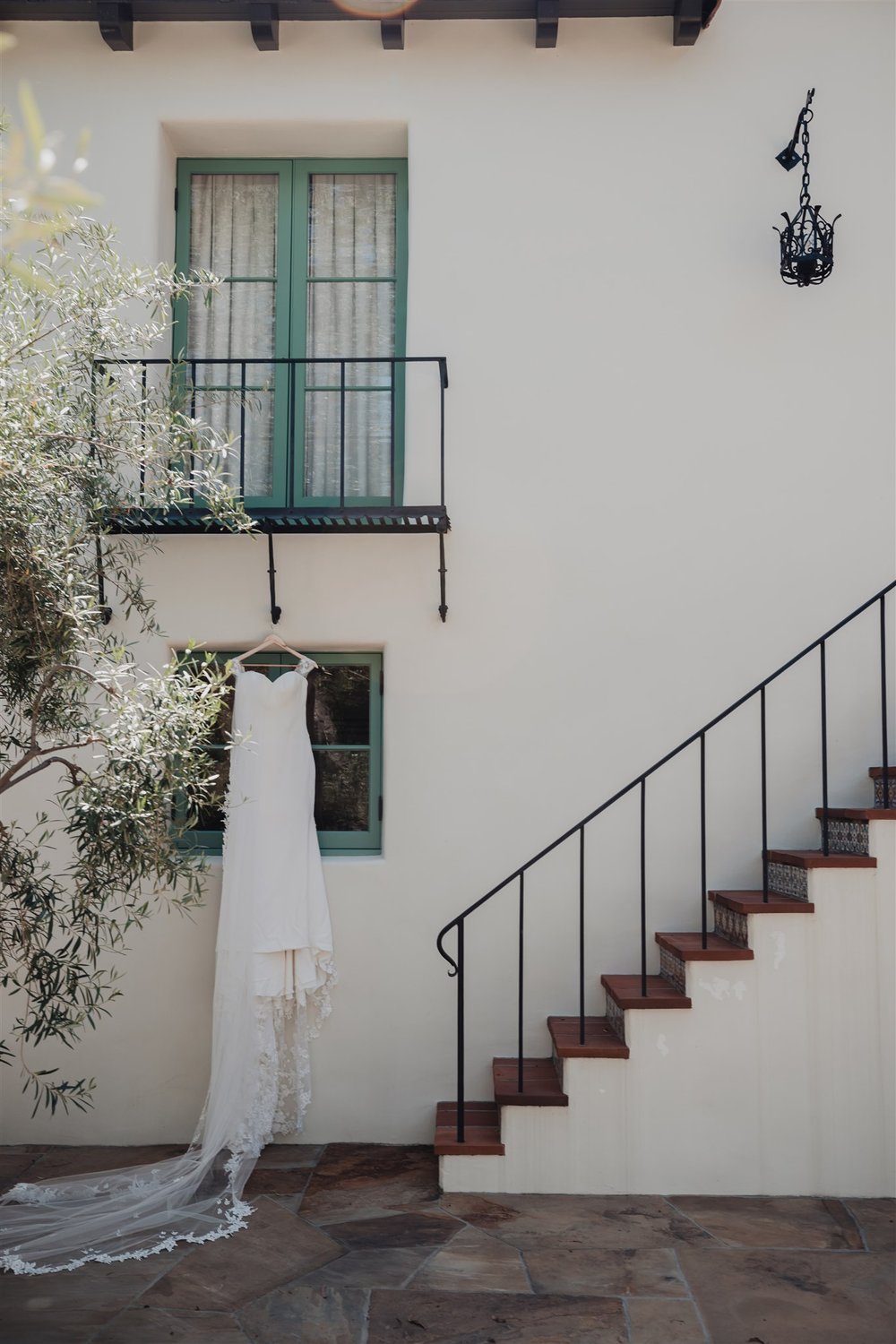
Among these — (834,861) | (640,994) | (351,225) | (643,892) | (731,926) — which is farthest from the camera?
(351,225)

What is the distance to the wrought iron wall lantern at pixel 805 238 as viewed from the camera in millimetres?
4527

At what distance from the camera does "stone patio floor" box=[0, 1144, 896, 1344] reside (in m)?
2.90

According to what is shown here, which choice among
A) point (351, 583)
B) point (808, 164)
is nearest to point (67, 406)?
point (351, 583)

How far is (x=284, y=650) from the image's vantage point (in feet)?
15.2

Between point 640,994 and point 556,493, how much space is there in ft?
7.00

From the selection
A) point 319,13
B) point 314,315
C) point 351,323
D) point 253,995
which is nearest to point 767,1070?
point 253,995

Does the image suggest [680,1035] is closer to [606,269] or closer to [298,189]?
[606,269]

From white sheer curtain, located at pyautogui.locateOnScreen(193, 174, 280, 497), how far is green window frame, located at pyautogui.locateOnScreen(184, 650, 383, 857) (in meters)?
0.80

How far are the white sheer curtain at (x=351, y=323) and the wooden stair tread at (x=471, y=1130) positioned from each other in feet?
8.87

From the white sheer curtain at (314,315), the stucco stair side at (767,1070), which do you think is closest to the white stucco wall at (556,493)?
the white sheer curtain at (314,315)

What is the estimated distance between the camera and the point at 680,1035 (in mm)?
3855

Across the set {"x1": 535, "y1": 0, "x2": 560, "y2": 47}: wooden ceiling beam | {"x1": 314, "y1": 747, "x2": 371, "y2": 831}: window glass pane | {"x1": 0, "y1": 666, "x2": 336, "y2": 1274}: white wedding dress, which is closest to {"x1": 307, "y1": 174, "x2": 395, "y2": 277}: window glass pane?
{"x1": 535, "y1": 0, "x2": 560, "y2": 47}: wooden ceiling beam

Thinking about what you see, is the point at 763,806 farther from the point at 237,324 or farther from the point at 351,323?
the point at 237,324

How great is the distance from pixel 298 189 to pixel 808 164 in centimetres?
234
